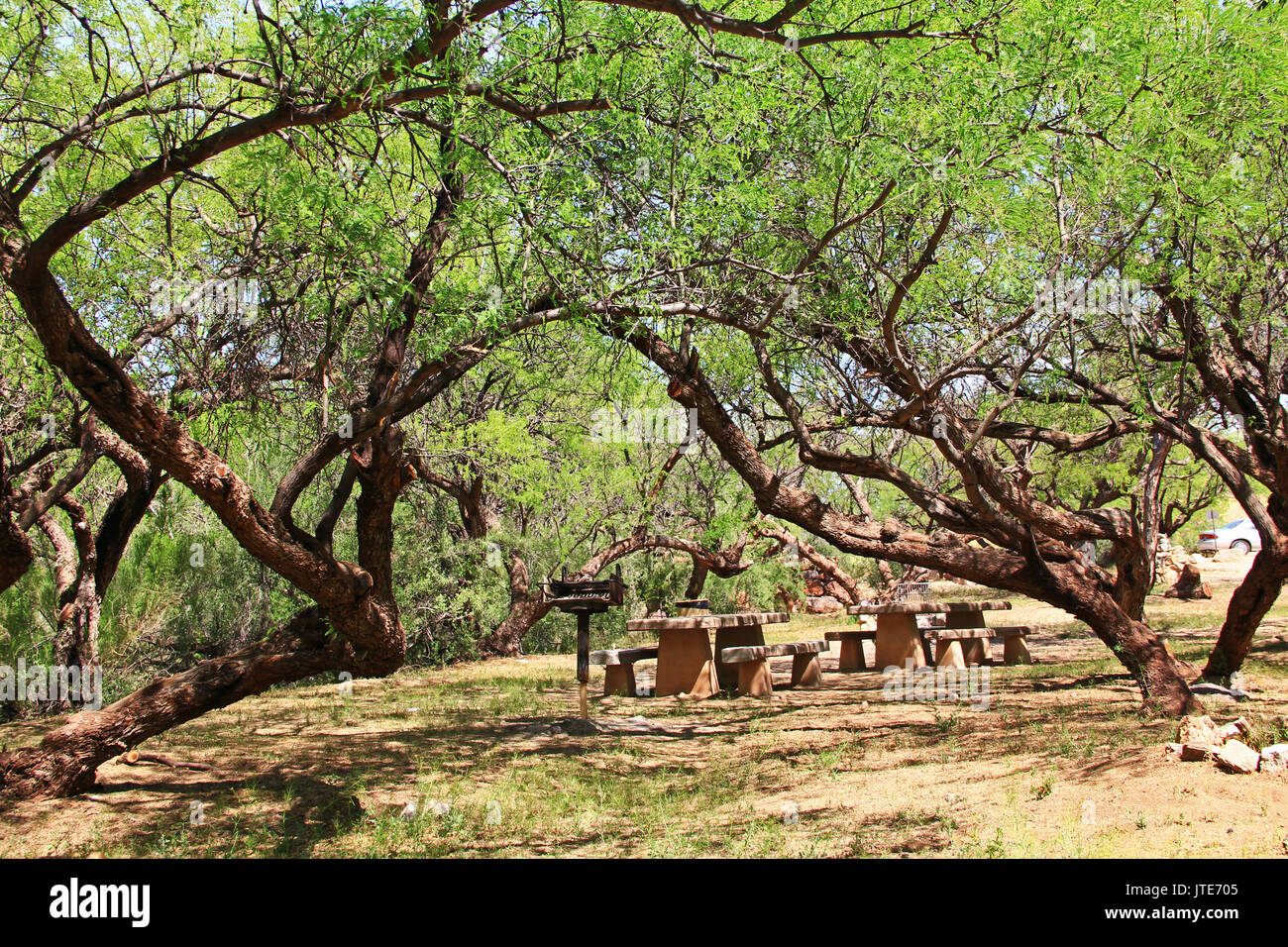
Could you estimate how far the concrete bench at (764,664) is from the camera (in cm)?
1101

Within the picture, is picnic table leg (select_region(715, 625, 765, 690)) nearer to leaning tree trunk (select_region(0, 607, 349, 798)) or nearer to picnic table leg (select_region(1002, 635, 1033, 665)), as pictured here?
picnic table leg (select_region(1002, 635, 1033, 665))

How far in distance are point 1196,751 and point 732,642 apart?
23.7 feet

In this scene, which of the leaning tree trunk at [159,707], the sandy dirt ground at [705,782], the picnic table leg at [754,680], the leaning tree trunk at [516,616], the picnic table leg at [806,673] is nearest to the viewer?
the sandy dirt ground at [705,782]

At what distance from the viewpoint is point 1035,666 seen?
12094mm

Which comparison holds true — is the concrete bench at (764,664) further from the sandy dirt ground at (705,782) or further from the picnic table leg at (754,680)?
the sandy dirt ground at (705,782)

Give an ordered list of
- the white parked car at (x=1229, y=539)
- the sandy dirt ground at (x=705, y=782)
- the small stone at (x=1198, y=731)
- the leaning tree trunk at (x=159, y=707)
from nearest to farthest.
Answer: the sandy dirt ground at (x=705, y=782)
the small stone at (x=1198, y=731)
the leaning tree trunk at (x=159, y=707)
the white parked car at (x=1229, y=539)

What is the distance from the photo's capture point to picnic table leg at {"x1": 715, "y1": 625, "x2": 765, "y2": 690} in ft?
39.4

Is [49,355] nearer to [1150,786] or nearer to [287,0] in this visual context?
[287,0]

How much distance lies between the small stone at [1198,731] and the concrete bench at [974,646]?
6602 mm

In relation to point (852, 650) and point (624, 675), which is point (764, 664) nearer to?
point (624, 675)

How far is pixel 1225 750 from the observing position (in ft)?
16.6

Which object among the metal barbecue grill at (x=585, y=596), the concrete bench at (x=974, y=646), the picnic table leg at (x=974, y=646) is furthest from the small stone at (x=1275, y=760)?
the picnic table leg at (x=974, y=646)

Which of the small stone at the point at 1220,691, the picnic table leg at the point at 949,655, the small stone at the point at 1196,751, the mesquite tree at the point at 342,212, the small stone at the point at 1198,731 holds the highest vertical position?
the mesquite tree at the point at 342,212

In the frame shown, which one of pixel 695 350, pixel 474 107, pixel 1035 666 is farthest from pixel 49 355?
pixel 1035 666
